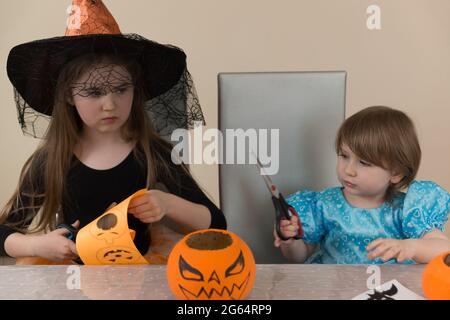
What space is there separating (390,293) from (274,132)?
633mm

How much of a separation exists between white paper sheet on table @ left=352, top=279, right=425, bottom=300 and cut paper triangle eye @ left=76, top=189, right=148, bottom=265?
1.07ft

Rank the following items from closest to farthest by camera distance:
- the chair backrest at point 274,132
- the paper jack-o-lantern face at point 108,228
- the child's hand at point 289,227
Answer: the paper jack-o-lantern face at point 108,228
the child's hand at point 289,227
the chair backrest at point 274,132

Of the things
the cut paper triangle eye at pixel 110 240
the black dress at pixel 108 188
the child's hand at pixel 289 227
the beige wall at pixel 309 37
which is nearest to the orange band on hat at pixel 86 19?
the black dress at pixel 108 188

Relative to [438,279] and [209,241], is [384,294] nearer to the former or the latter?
[438,279]

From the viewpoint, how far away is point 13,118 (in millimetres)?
1900

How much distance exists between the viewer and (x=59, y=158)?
42.3 inches

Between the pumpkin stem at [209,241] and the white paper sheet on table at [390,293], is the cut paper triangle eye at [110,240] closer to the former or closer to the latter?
the pumpkin stem at [209,241]

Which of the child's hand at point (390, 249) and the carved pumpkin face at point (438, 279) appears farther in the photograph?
the child's hand at point (390, 249)

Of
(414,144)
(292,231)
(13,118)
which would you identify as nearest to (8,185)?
(13,118)

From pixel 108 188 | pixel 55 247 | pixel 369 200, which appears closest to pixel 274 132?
pixel 369 200

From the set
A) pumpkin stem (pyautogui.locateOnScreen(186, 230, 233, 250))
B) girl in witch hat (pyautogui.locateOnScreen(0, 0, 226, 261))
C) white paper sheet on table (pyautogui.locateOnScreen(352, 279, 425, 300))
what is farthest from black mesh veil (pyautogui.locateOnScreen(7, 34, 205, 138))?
white paper sheet on table (pyautogui.locateOnScreen(352, 279, 425, 300))

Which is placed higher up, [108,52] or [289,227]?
[108,52]

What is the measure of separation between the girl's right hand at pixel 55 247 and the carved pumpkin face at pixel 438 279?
56cm

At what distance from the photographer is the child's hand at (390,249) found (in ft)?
2.59
